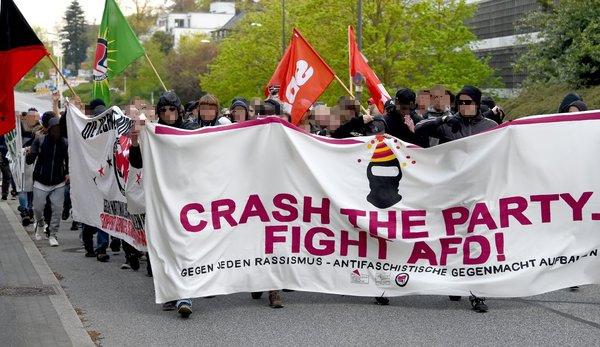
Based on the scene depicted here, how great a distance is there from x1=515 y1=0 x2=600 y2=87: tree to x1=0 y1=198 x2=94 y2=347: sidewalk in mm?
17415

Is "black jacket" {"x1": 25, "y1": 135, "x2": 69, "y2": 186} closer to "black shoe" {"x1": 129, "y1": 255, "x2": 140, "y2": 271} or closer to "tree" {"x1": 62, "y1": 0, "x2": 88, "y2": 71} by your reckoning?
"black shoe" {"x1": 129, "y1": 255, "x2": 140, "y2": 271}

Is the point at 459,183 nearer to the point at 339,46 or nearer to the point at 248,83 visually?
the point at 339,46

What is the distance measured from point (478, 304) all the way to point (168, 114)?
127 inches

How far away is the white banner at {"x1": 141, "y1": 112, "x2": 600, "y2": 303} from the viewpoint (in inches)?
344

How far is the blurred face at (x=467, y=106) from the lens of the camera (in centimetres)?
910

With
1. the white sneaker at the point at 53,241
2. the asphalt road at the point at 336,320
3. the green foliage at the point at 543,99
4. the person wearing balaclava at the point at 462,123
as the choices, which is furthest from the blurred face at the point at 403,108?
the green foliage at the point at 543,99

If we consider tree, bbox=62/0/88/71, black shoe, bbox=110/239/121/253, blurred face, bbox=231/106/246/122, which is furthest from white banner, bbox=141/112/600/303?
tree, bbox=62/0/88/71

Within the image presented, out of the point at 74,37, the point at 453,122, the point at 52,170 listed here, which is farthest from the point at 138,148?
the point at 74,37

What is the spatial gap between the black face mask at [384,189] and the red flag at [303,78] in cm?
283

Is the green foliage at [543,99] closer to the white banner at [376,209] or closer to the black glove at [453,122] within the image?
the black glove at [453,122]

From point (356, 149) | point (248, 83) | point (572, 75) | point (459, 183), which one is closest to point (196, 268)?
point (356, 149)

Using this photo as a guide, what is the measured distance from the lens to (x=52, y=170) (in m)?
13.6

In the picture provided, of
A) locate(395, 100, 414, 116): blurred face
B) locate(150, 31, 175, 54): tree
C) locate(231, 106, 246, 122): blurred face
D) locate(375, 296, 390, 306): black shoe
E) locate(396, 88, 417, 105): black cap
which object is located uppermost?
locate(150, 31, 175, 54): tree

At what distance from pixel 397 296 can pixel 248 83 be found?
47.4m
